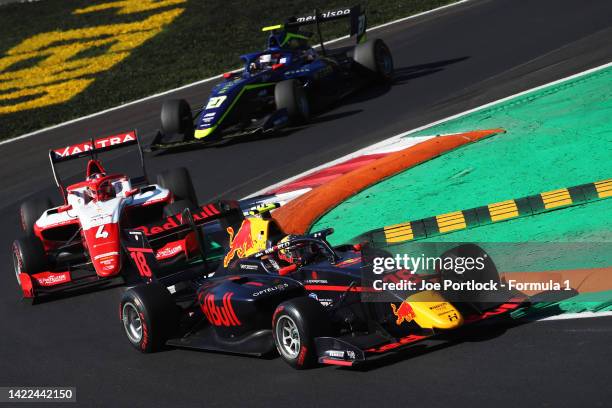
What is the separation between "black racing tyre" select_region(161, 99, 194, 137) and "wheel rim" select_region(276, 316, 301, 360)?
1179 cm

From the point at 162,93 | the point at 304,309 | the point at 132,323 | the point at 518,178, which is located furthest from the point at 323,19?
the point at 304,309

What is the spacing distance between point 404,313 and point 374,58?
13402 millimetres

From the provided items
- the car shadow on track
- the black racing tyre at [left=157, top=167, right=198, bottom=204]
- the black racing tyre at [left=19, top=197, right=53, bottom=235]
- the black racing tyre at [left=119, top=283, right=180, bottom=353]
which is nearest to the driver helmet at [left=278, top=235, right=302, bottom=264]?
the black racing tyre at [left=119, top=283, right=180, bottom=353]

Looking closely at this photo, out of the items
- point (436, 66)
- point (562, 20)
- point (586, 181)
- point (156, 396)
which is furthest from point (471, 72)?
point (156, 396)

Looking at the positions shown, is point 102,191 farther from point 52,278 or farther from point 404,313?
point 404,313

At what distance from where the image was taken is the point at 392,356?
8.70m

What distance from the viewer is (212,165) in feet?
61.4

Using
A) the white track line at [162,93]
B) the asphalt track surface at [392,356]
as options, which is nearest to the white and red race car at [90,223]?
the asphalt track surface at [392,356]

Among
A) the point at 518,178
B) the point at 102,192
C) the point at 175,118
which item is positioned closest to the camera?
the point at 518,178

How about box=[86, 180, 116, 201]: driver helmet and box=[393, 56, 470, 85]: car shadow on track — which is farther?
box=[393, 56, 470, 85]: car shadow on track

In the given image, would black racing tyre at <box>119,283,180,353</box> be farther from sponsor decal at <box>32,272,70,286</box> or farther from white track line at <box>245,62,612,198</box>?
white track line at <box>245,62,612,198</box>

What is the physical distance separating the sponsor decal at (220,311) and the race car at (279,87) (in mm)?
9458

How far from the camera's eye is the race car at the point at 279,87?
1959cm

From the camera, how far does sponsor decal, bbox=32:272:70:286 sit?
521 inches
